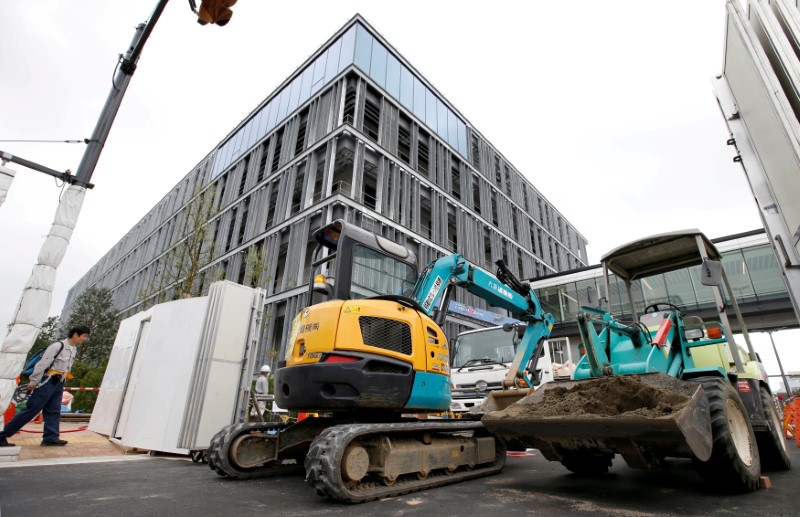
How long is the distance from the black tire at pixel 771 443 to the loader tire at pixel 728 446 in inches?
37.7

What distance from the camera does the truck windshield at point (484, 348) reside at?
355 inches

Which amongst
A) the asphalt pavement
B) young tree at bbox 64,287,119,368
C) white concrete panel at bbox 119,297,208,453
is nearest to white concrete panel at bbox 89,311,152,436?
white concrete panel at bbox 119,297,208,453

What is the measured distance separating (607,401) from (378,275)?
291 cm

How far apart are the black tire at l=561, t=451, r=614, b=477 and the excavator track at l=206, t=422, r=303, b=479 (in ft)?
11.4

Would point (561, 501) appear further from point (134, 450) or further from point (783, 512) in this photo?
point (134, 450)

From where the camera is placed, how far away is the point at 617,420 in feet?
10.5

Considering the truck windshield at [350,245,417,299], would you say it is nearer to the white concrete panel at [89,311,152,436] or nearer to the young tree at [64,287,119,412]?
the white concrete panel at [89,311,152,436]

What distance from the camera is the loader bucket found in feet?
10.1

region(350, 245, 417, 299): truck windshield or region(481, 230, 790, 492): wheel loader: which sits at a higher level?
region(350, 245, 417, 299): truck windshield

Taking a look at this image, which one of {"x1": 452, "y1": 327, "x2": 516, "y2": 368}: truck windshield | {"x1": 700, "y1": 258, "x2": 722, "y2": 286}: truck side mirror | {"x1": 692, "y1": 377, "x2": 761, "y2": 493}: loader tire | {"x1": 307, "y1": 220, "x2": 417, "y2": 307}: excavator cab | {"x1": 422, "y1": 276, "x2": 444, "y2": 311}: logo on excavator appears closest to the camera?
{"x1": 692, "y1": 377, "x2": 761, "y2": 493}: loader tire

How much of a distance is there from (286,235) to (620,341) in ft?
65.6

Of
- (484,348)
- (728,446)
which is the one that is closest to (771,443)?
(728,446)

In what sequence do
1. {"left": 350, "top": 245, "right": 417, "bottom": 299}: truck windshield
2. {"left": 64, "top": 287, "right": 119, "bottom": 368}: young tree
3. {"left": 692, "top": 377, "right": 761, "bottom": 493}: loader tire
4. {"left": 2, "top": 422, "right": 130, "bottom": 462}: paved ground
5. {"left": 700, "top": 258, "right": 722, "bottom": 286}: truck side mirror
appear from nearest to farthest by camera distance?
{"left": 692, "top": 377, "right": 761, "bottom": 493}: loader tire → {"left": 700, "top": 258, "right": 722, "bottom": 286}: truck side mirror → {"left": 350, "top": 245, "right": 417, "bottom": 299}: truck windshield → {"left": 2, "top": 422, "right": 130, "bottom": 462}: paved ground → {"left": 64, "top": 287, "right": 119, "bottom": 368}: young tree

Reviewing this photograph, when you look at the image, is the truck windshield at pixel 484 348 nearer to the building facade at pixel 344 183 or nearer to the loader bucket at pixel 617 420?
the loader bucket at pixel 617 420
